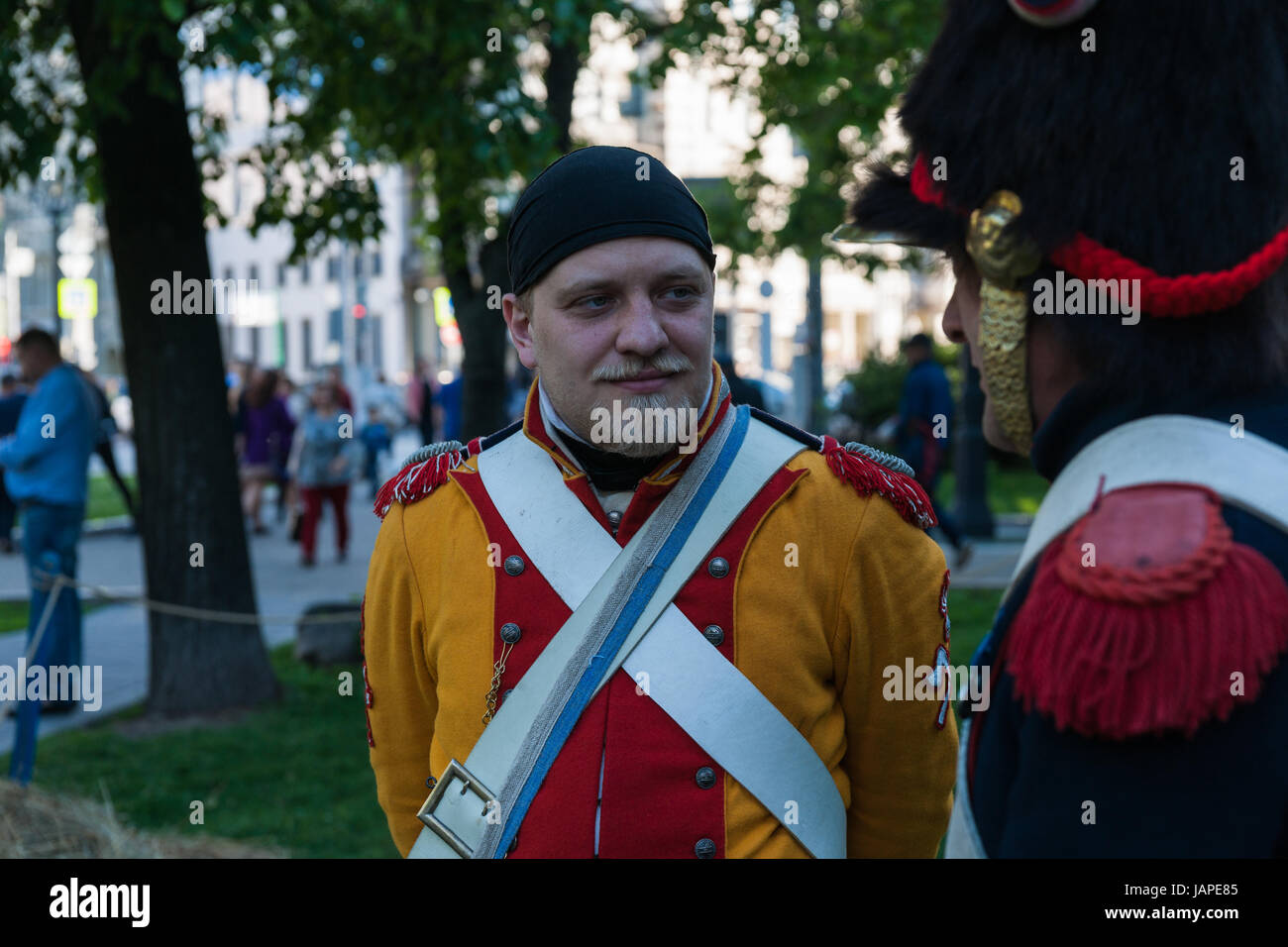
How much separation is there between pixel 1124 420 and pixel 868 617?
0.90 meters

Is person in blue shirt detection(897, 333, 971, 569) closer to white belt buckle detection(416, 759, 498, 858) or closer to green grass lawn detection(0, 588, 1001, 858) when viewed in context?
green grass lawn detection(0, 588, 1001, 858)

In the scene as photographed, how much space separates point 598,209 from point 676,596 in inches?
24.8

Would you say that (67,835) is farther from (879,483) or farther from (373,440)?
(373,440)

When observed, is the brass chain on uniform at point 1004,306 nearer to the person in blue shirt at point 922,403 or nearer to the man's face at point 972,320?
the man's face at point 972,320

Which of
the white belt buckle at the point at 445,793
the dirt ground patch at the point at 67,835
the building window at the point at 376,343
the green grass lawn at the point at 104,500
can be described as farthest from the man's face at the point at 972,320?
the building window at the point at 376,343

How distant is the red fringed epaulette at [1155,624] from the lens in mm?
1478

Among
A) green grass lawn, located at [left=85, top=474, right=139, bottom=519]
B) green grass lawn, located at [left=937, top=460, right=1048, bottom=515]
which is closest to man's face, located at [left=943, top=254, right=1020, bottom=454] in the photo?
green grass lawn, located at [left=937, top=460, right=1048, bottom=515]

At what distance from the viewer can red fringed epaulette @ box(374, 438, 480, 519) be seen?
2.69m

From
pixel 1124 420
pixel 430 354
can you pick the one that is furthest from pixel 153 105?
pixel 430 354

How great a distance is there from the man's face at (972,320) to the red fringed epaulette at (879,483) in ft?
1.93

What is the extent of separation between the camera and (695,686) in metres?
2.35

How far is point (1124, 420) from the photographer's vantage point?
1.67 m

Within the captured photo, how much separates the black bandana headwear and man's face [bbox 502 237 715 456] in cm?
2

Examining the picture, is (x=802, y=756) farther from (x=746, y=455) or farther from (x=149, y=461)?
(x=149, y=461)
